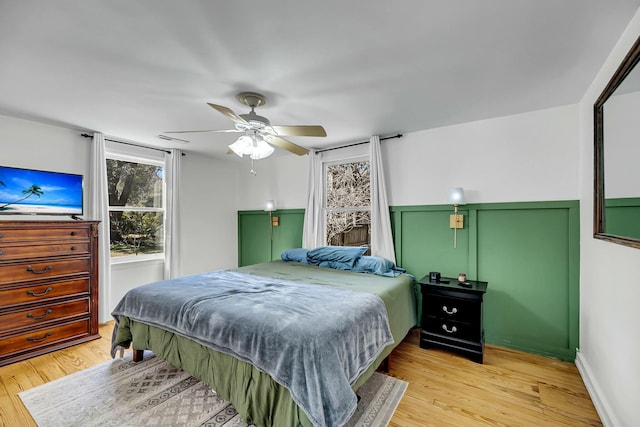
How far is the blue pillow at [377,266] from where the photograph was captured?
10.6 feet

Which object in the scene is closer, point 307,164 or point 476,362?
point 476,362

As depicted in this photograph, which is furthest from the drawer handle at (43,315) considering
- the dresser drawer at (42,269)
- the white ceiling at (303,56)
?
the white ceiling at (303,56)

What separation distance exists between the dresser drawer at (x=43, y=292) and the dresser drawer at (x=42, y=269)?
0.28ft

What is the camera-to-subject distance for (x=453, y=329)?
2795mm

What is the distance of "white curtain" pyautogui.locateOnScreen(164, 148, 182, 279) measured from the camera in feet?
14.0

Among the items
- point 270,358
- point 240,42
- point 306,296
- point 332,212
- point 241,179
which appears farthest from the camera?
point 241,179

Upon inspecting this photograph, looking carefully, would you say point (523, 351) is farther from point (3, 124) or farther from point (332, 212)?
point (3, 124)

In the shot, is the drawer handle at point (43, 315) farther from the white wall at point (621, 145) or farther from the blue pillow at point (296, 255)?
the white wall at point (621, 145)

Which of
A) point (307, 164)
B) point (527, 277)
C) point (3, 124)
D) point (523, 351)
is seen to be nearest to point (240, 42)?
point (307, 164)

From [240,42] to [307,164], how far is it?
9.30 feet

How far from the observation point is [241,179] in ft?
17.8

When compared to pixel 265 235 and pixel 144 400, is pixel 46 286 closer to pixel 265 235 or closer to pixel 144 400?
pixel 144 400

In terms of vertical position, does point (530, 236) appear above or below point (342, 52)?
below

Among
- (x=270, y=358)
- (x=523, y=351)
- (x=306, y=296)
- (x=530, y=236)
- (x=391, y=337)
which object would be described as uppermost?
(x=530, y=236)
